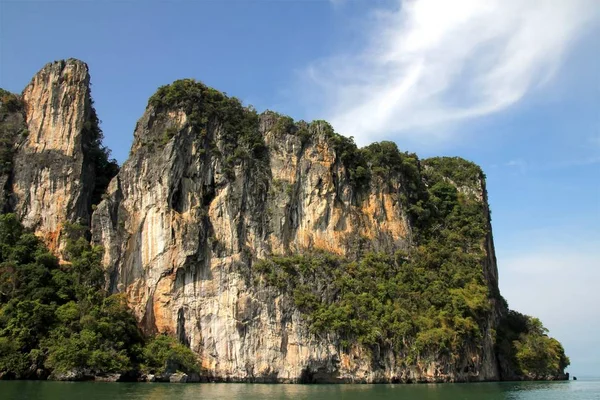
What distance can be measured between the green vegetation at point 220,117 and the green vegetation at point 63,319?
12753mm

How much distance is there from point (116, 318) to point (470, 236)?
3182 centimetres

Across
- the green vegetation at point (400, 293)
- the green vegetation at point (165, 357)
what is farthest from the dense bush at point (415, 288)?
the green vegetation at point (165, 357)

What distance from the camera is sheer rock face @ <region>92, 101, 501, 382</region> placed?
42.9 metres

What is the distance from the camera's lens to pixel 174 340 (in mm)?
42312

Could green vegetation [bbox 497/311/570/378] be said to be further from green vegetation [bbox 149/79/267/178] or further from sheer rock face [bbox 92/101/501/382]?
green vegetation [bbox 149/79/267/178]

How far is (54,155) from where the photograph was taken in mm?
49375

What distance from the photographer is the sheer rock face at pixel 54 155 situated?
47438mm

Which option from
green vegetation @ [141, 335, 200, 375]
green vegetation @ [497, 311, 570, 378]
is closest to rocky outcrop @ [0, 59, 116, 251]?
green vegetation @ [141, 335, 200, 375]

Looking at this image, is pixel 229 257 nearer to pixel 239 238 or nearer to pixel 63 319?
pixel 239 238

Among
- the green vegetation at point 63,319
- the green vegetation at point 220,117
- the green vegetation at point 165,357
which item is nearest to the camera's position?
the green vegetation at point 63,319

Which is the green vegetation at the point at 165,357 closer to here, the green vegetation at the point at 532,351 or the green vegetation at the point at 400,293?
the green vegetation at the point at 400,293

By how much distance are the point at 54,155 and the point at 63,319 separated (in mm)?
16280

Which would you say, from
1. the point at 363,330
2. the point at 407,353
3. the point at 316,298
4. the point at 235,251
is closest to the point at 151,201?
the point at 235,251

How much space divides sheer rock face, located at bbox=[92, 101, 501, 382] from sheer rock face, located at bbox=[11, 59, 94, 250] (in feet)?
11.0
